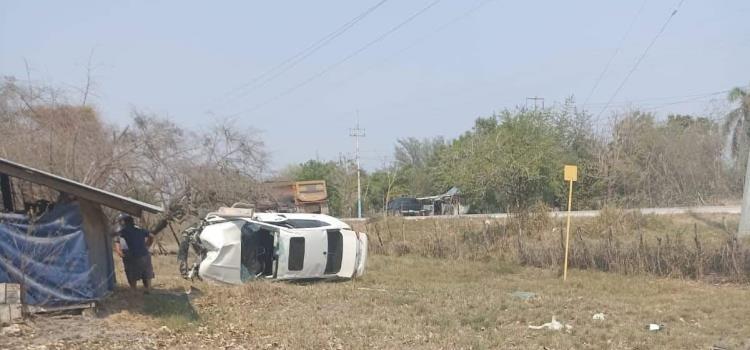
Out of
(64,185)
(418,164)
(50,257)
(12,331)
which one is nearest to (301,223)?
(64,185)

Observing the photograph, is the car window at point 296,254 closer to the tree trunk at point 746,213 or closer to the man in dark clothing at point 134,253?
the man in dark clothing at point 134,253

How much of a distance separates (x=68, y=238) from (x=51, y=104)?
13.2 m

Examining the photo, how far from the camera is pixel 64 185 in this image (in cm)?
1120

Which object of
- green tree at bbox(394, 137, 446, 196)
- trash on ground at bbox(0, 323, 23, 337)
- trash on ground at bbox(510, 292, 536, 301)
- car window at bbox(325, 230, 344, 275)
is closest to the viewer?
trash on ground at bbox(0, 323, 23, 337)

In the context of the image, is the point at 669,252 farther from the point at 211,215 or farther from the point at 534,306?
the point at 211,215

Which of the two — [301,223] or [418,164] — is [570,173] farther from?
[418,164]

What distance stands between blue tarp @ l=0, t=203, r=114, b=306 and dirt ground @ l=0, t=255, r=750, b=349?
37 cm

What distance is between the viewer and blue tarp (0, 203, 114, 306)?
10.6 m

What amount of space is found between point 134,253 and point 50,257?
Result: 324 cm

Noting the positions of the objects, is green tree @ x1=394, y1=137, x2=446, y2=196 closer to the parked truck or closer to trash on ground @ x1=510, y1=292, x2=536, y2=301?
the parked truck

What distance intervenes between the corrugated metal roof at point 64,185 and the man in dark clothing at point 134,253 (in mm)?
2423

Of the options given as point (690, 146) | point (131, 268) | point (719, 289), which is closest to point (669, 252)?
point (719, 289)

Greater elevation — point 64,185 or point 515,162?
point 515,162

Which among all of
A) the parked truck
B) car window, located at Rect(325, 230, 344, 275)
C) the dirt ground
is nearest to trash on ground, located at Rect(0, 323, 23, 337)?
the dirt ground
